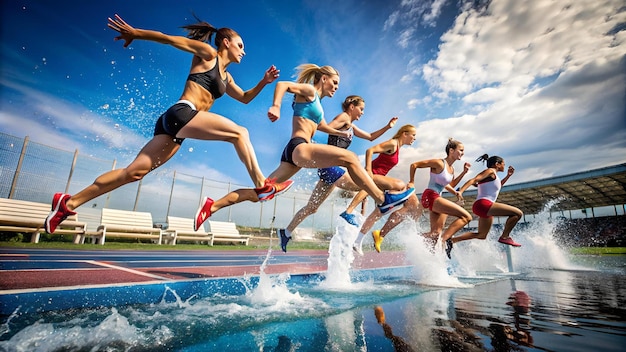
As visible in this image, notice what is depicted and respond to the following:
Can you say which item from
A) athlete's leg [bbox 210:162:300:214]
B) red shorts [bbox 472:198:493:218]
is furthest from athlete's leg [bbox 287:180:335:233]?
red shorts [bbox 472:198:493:218]

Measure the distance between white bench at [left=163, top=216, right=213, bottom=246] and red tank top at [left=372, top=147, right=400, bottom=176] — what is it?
9869mm

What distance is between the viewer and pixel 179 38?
2.54 metres

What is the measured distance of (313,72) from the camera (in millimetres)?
4027

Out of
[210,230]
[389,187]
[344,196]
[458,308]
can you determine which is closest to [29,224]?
[210,230]

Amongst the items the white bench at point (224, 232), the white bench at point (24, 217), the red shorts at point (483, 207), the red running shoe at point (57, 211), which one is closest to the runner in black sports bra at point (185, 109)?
the red running shoe at point (57, 211)

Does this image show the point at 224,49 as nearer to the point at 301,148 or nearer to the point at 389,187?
the point at 301,148

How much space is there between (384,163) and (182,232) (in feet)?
35.0

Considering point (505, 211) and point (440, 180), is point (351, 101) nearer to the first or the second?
point (440, 180)

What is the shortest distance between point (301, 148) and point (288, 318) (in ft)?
5.67

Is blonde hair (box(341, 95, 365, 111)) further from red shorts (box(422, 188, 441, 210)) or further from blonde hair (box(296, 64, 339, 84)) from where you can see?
red shorts (box(422, 188, 441, 210))

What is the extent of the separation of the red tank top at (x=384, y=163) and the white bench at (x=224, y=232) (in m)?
10.5

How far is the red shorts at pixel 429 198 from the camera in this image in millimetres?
5557

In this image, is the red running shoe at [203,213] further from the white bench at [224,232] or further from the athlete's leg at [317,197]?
the white bench at [224,232]

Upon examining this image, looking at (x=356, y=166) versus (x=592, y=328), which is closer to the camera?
(x=592, y=328)
